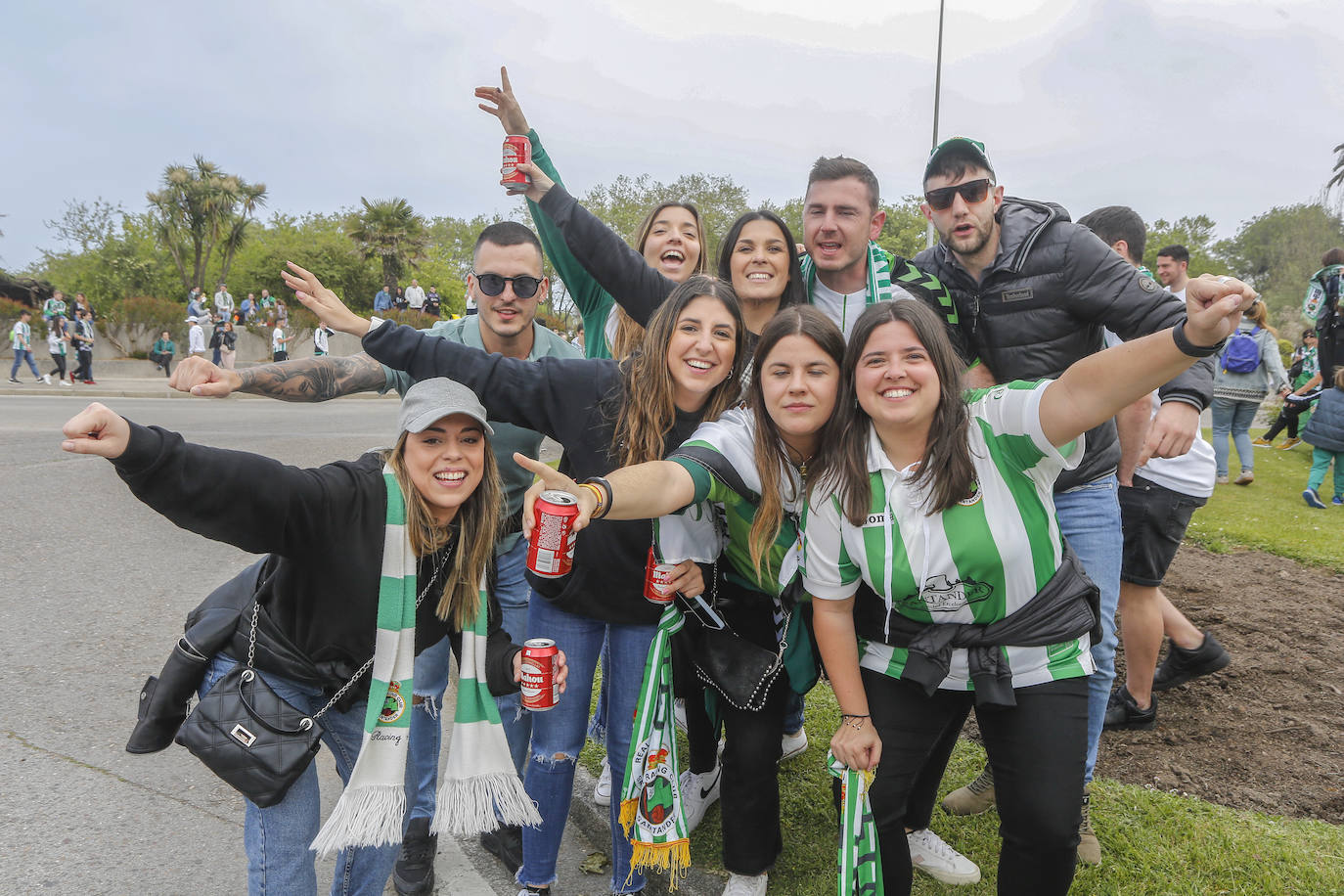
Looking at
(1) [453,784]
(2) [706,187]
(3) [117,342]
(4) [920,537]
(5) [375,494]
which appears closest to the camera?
(4) [920,537]

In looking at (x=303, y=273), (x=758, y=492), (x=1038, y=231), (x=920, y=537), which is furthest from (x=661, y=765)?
(x=1038, y=231)

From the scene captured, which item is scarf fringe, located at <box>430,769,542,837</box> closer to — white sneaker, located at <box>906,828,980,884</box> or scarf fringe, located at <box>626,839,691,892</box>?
scarf fringe, located at <box>626,839,691,892</box>

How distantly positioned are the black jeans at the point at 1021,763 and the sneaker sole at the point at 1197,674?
253 cm

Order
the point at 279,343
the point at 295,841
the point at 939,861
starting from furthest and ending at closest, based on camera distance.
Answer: the point at 279,343, the point at 939,861, the point at 295,841

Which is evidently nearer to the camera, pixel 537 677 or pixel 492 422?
pixel 537 677

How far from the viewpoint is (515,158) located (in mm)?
3215

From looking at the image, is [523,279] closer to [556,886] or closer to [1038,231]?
[1038,231]

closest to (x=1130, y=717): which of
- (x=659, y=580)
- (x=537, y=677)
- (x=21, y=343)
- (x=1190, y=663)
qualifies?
(x=1190, y=663)

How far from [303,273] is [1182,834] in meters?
4.04

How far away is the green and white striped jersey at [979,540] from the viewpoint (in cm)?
219

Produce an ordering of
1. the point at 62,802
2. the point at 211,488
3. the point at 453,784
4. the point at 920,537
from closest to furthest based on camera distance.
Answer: the point at 211,488 < the point at 920,537 < the point at 453,784 < the point at 62,802

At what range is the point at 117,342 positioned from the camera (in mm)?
24969

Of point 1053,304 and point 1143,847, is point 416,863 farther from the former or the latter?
point 1053,304

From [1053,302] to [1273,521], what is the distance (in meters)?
6.96
